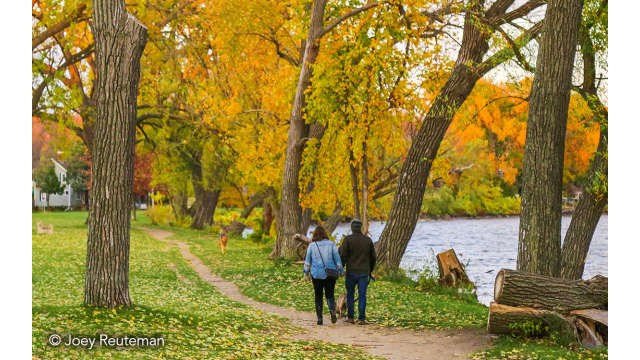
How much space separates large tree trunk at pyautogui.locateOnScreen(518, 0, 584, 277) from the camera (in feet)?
35.6

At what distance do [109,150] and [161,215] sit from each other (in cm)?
4383

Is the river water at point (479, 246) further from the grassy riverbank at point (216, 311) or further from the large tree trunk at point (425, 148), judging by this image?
the grassy riverbank at point (216, 311)

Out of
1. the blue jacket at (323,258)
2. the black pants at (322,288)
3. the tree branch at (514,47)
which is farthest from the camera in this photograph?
the tree branch at (514,47)

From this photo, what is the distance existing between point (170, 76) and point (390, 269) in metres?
15.7

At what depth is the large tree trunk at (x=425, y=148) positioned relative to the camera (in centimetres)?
1686

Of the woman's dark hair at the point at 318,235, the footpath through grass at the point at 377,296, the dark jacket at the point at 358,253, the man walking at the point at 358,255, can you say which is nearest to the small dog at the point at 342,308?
the footpath through grass at the point at 377,296

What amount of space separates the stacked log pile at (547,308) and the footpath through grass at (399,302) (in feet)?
0.85

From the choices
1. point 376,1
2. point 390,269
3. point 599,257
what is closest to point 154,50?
point 376,1

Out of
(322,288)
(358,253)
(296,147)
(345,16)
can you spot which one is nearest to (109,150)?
(322,288)

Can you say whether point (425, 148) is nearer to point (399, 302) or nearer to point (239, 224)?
point (399, 302)

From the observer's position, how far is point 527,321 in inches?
401

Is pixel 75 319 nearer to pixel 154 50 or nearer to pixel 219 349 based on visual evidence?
pixel 219 349

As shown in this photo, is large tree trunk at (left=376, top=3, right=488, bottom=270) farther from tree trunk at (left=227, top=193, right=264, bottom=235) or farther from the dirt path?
tree trunk at (left=227, top=193, right=264, bottom=235)

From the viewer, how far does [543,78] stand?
1096cm
